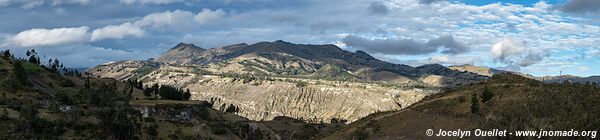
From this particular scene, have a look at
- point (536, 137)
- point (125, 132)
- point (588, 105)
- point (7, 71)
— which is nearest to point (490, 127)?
point (536, 137)

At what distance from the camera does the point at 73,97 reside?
178 metres

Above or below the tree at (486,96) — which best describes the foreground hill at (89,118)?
below

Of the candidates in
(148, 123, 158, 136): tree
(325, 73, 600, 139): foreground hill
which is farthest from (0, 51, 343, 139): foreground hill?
(325, 73, 600, 139): foreground hill

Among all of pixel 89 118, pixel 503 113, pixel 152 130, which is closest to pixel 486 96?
pixel 503 113

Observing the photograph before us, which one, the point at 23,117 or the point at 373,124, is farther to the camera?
the point at 23,117

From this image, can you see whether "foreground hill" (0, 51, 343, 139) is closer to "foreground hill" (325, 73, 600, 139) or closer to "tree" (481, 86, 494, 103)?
"foreground hill" (325, 73, 600, 139)

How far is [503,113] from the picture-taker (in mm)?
66500

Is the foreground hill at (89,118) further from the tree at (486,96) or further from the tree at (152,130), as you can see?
the tree at (486,96)

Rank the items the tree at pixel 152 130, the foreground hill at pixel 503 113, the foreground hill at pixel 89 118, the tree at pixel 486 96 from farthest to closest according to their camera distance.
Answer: the tree at pixel 152 130 < the foreground hill at pixel 89 118 < the tree at pixel 486 96 < the foreground hill at pixel 503 113

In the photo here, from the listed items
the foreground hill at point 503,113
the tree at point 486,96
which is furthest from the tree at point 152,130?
the tree at point 486,96

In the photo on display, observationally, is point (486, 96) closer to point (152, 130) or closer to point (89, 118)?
point (152, 130)

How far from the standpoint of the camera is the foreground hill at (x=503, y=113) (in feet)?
195

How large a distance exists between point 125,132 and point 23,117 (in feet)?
74.1

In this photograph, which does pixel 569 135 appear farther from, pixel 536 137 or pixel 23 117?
pixel 23 117
